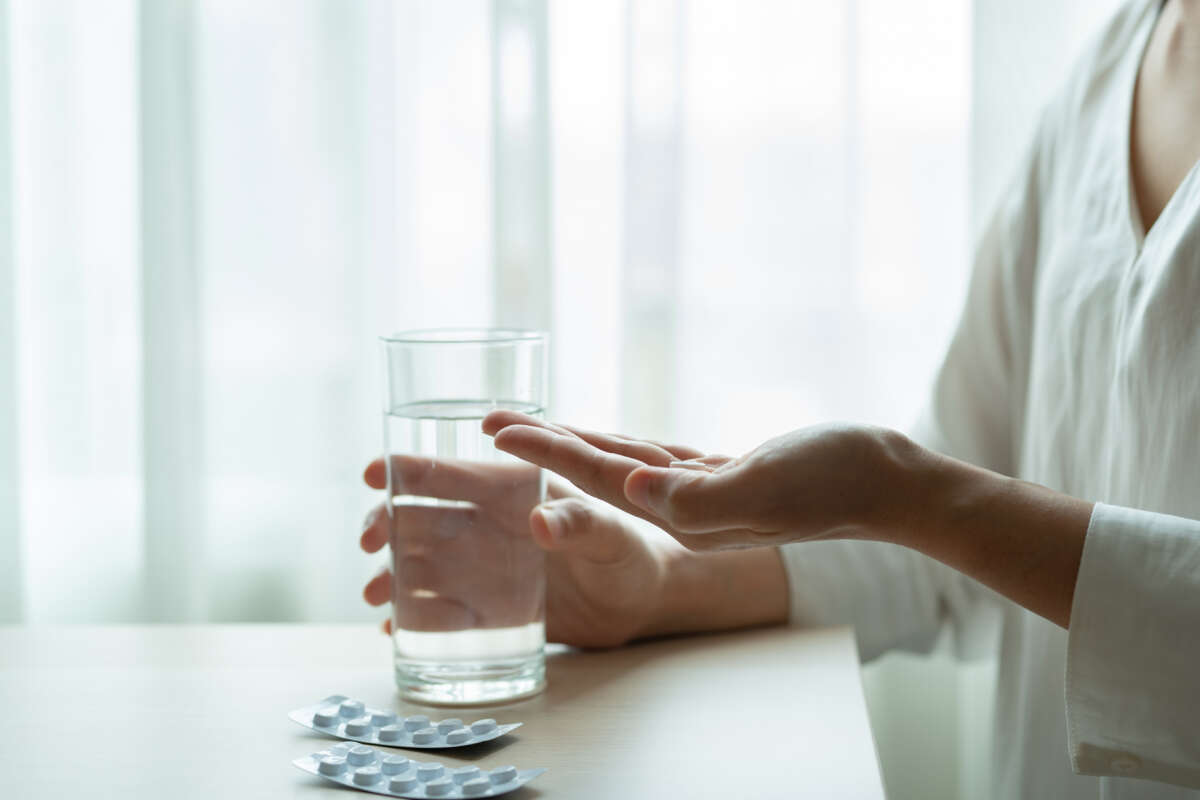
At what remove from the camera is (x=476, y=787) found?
512mm

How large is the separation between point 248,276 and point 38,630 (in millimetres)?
623

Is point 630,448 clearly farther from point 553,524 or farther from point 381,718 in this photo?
point 381,718

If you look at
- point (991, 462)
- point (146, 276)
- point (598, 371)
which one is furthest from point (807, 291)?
point (146, 276)

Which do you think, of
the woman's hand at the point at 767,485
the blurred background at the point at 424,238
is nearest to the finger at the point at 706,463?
the woman's hand at the point at 767,485

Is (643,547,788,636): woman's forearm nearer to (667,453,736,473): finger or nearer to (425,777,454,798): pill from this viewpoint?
(667,453,736,473): finger

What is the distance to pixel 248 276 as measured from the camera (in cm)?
140

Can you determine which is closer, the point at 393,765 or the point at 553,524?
the point at 393,765

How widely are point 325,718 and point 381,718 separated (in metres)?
0.03

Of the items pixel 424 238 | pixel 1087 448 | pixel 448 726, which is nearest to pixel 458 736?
pixel 448 726

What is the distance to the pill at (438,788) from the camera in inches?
20.1

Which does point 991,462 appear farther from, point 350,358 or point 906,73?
point 350,358

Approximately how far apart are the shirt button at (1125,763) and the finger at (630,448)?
0.27m

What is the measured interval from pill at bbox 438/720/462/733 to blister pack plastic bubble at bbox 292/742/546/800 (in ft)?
0.09

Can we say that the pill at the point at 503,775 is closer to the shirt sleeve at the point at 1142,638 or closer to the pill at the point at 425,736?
the pill at the point at 425,736
